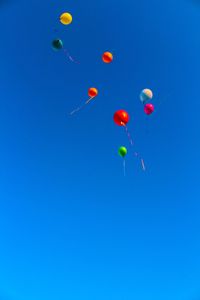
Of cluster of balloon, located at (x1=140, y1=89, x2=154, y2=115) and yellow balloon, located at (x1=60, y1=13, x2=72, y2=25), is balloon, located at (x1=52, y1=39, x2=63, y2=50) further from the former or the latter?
cluster of balloon, located at (x1=140, y1=89, x2=154, y2=115)

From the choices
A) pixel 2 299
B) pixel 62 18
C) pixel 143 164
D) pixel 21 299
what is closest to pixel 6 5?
pixel 62 18

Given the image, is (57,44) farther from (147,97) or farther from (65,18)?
(147,97)

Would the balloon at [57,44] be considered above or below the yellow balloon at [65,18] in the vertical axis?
below

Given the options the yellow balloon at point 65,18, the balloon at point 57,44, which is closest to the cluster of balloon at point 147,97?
the balloon at point 57,44

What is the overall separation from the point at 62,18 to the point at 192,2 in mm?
3583

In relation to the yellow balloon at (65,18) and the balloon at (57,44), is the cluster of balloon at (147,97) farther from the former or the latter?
the yellow balloon at (65,18)

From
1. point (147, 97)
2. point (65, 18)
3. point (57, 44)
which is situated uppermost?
point (65, 18)

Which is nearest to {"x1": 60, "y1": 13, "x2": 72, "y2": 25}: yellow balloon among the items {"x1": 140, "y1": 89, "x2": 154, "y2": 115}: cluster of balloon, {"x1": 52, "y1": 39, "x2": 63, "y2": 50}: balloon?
{"x1": 52, "y1": 39, "x2": 63, "y2": 50}: balloon

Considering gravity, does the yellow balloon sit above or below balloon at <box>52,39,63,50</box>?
above

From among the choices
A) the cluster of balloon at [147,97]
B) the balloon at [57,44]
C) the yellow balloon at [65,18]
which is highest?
the yellow balloon at [65,18]

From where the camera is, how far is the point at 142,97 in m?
5.94

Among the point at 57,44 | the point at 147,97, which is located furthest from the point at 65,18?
the point at 147,97

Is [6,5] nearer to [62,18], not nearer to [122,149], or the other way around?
[62,18]

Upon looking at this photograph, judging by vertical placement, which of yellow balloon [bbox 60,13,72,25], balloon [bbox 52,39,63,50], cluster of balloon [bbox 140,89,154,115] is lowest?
cluster of balloon [bbox 140,89,154,115]
